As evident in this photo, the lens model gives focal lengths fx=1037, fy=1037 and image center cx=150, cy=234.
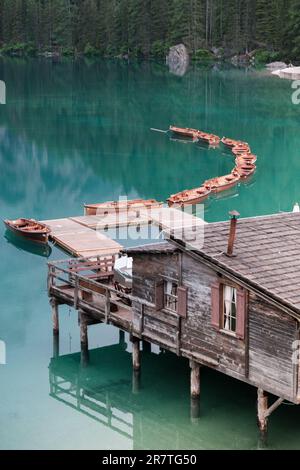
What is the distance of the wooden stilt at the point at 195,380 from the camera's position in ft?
96.8

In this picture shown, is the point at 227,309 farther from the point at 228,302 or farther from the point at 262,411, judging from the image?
the point at 262,411

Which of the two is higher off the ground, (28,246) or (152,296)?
(152,296)

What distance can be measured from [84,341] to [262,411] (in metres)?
8.57

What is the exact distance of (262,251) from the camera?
28344 millimetres

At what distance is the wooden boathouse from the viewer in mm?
26484

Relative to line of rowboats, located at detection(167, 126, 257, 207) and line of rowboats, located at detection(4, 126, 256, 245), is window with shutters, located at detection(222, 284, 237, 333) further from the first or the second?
line of rowboats, located at detection(167, 126, 257, 207)

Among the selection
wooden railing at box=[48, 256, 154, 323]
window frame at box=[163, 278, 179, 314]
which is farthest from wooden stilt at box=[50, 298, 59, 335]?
window frame at box=[163, 278, 179, 314]

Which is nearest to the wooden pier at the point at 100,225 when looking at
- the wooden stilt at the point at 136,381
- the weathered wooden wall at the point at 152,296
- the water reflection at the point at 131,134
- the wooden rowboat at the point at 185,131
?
the water reflection at the point at 131,134

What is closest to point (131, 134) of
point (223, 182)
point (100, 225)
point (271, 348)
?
point (223, 182)

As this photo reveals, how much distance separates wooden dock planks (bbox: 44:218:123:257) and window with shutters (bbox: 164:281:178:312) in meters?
16.4

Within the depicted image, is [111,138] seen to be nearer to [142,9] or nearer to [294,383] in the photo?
[294,383]
